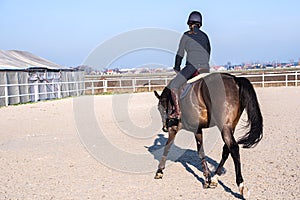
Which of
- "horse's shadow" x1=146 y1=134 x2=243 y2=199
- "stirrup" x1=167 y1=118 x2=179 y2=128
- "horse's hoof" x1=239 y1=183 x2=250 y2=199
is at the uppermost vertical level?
"stirrup" x1=167 y1=118 x2=179 y2=128

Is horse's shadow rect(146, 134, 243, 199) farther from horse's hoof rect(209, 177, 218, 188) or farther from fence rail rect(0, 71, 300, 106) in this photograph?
fence rail rect(0, 71, 300, 106)

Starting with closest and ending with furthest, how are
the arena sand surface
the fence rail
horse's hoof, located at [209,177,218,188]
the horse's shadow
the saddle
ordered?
1. the arena sand surface
2. horse's hoof, located at [209,177,218,188]
3. the saddle
4. the horse's shadow
5. the fence rail

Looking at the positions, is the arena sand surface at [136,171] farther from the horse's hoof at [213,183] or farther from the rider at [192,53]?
the rider at [192,53]

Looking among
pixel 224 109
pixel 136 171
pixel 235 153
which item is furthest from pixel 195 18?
pixel 136 171

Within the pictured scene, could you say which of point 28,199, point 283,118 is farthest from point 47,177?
point 283,118

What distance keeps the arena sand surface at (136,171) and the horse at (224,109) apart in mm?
390

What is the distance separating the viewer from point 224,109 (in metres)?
5.22

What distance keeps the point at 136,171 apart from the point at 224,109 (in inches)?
84.9

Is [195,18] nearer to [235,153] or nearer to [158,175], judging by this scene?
[235,153]

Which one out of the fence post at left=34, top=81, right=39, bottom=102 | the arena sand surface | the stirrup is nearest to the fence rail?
the fence post at left=34, top=81, right=39, bottom=102

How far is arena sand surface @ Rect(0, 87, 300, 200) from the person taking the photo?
529cm

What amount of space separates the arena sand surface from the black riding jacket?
1.83 metres

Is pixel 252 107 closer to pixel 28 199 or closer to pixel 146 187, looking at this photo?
pixel 146 187

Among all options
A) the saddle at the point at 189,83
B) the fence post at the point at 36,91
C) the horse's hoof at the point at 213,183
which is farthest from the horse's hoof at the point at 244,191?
the fence post at the point at 36,91
